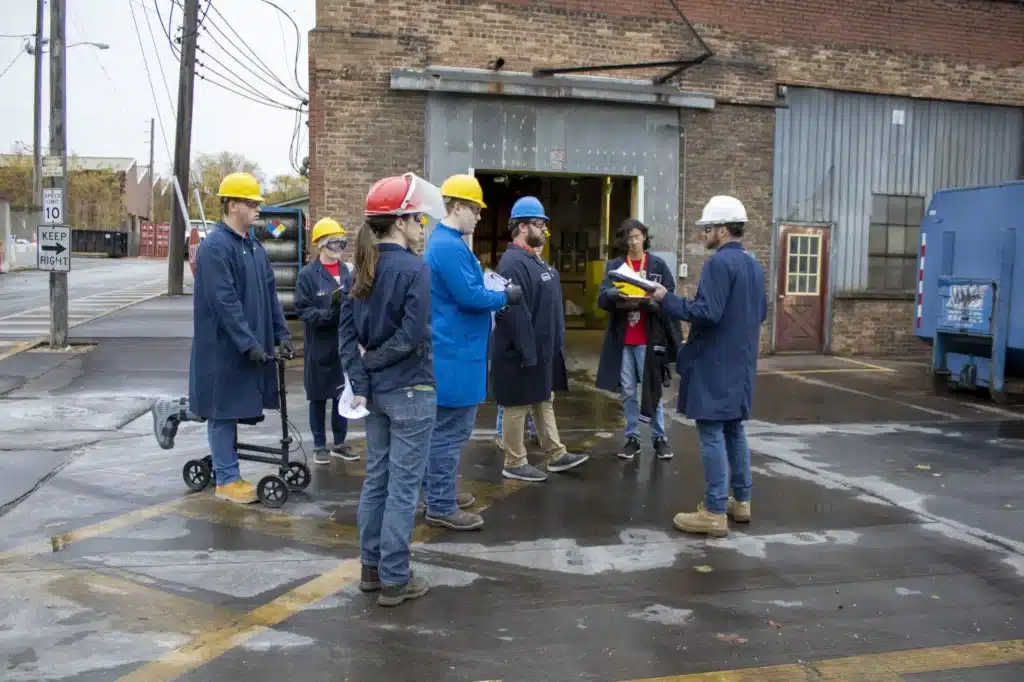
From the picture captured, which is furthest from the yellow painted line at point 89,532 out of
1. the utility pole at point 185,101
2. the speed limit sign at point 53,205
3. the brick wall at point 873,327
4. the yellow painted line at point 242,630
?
the utility pole at point 185,101

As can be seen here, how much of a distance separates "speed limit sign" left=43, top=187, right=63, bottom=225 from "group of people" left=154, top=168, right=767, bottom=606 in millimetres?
8253

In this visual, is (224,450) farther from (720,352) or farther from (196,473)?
(720,352)

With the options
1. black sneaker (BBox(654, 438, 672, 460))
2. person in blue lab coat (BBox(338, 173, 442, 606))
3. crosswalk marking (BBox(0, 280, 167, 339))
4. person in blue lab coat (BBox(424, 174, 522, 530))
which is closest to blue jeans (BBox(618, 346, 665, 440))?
black sneaker (BBox(654, 438, 672, 460))

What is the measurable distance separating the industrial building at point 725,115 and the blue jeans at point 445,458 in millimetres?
8393

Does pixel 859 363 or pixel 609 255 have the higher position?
pixel 609 255

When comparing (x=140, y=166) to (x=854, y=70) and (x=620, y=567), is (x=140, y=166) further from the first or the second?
(x=620, y=567)

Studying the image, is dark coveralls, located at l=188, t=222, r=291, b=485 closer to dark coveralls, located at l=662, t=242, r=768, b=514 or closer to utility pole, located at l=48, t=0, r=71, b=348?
dark coveralls, located at l=662, t=242, r=768, b=514

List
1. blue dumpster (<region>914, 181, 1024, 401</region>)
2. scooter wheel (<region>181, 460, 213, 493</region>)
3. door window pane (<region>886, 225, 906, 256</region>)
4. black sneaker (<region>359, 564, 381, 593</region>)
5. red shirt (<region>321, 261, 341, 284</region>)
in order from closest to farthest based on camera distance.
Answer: black sneaker (<region>359, 564, 381, 593</region>), scooter wheel (<region>181, 460, 213, 493</region>), red shirt (<region>321, 261, 341, 284</region>), blue dumpster (<region>914, 181, 1024, 401</region>), door window pane (<region>886, 225, 906, 256</region>)

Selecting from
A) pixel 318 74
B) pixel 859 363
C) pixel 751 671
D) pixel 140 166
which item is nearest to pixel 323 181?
pixel 318 74

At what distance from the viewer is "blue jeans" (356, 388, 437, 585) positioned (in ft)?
14.6

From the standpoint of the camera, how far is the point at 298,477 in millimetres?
6469

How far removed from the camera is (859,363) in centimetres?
1472

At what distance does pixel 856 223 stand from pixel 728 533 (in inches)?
456

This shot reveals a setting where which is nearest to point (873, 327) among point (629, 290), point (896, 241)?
point (896, 241)
